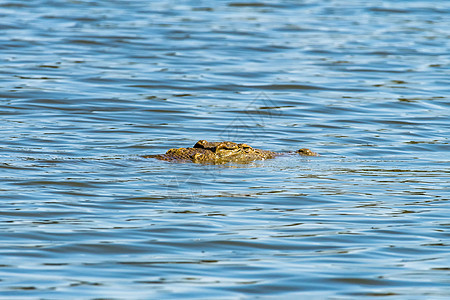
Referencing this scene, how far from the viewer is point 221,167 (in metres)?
9.31

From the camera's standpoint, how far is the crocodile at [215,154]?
9.48 m

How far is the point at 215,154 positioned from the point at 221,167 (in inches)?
11.8

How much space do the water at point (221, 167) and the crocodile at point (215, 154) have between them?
0.24 metres

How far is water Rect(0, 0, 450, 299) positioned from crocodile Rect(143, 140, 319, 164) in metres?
0.24

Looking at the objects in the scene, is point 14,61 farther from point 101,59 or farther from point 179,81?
point 179,81

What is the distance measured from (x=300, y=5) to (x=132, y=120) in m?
14.5

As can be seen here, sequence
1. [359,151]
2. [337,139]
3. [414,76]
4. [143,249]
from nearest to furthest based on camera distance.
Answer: [143,249] < [359,151] < [337,139] < [414,76]

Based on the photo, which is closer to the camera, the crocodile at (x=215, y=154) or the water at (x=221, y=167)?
the water at (x=221, y=167)

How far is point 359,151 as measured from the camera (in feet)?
34.2

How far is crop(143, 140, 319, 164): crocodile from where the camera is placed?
9.48 meters

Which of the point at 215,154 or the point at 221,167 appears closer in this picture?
the point at 221,167

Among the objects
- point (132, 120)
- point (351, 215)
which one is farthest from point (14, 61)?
point (351, 215)

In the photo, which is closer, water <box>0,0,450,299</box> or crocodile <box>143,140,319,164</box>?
water <box>0,0,450,299</box>

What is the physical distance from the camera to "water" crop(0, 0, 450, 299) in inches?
228
